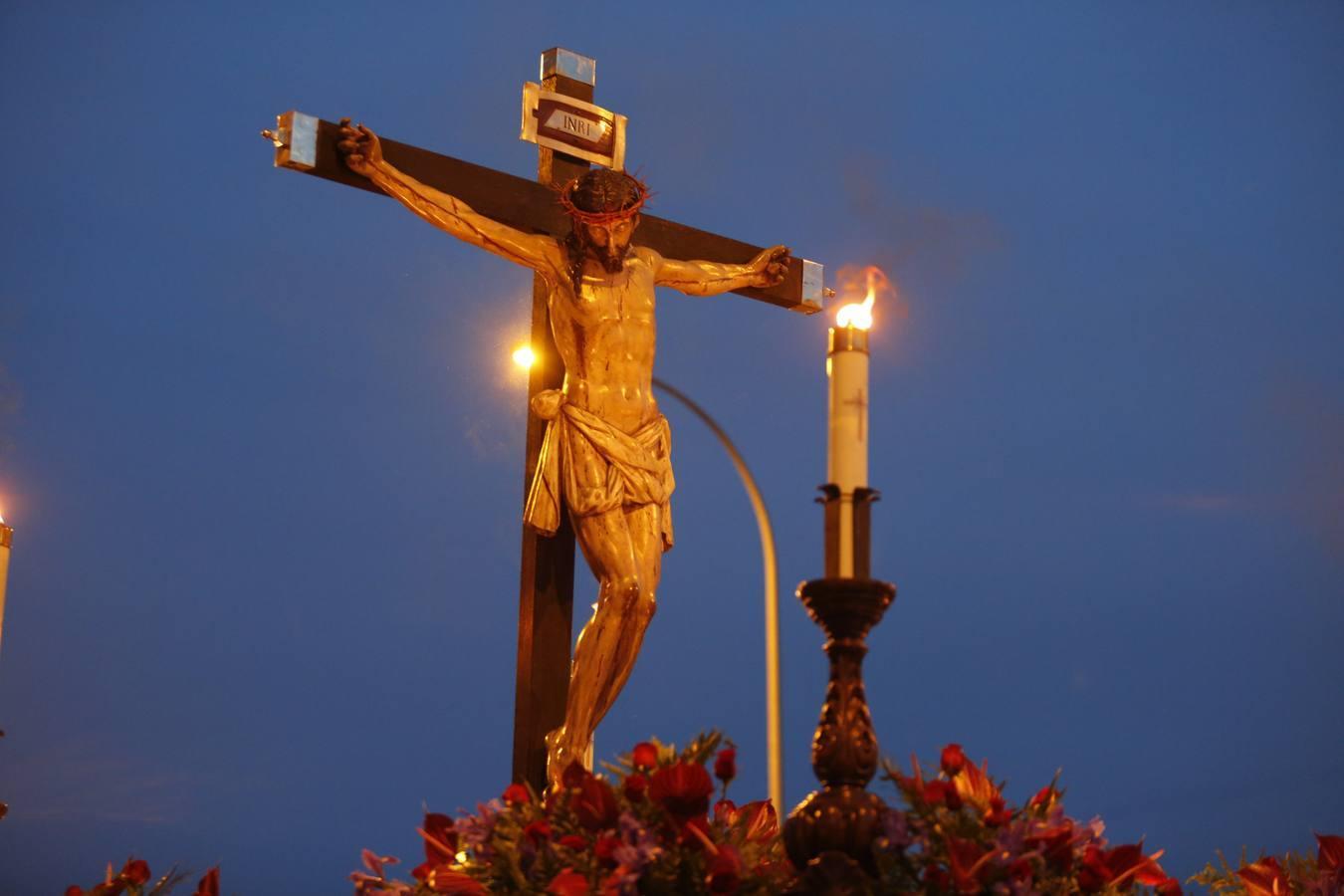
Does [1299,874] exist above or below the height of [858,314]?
below

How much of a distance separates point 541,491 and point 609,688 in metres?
0.61

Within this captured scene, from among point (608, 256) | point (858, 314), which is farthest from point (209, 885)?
point (608, 256)

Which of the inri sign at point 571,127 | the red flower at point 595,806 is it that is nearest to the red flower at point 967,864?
the red flower at point 595,806

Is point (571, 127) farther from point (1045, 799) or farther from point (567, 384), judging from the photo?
point (1045, 799)

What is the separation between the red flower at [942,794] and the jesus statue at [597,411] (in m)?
1.83

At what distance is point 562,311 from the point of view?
5469mm

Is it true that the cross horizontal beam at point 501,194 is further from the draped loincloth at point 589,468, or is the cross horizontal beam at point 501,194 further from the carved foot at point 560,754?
the carved foot at point 560,754

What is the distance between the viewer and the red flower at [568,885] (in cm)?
323

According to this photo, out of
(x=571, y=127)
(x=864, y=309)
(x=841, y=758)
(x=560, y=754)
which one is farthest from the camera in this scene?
(x=571, y=127)

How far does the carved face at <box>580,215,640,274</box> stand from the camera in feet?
17.8

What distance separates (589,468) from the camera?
5215mm

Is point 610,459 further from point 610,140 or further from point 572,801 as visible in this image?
point 572,801

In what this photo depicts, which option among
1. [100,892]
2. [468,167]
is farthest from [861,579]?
[468,167]

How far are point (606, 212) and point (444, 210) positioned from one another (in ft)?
1.64
